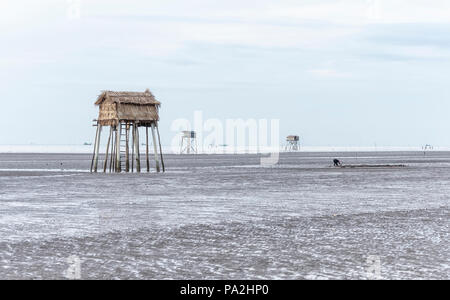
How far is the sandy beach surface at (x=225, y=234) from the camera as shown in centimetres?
1071

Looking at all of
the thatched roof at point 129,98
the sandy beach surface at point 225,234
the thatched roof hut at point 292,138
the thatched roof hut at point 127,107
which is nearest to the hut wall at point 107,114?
the thatched roof hut at point 127,107

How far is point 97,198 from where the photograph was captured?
24172 mm

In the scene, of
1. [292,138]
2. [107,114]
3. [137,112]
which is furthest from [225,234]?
[292,138]

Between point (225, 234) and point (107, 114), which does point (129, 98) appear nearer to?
point (107, 114)

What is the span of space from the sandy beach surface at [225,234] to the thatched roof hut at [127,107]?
49.8 feet

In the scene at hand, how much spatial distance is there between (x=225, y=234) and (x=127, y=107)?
28175mm

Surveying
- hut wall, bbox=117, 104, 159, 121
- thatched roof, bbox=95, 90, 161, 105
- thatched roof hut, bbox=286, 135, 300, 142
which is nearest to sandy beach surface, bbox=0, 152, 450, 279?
hut wall, bbox=117, 104, 159, 121

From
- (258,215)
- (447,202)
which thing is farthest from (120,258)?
(447,202)

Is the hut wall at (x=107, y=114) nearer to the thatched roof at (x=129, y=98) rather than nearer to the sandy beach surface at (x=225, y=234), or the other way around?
the thatched roof at (x=129, y=98)

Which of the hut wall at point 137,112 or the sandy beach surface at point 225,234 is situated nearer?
the sandy beach surface at point 225,234

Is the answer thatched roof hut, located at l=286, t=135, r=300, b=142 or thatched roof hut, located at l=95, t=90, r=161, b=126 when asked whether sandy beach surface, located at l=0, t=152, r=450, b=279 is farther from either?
thatched roof hut, located at l=286, t=135, r=300, b=142

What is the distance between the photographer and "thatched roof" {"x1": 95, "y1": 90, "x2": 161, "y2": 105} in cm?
4184

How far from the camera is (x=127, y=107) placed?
42125 millimetres
